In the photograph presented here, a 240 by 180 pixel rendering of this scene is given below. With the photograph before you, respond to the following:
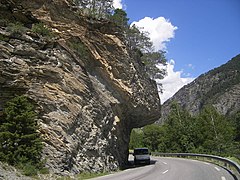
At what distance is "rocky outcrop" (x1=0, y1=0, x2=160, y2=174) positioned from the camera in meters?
18.9

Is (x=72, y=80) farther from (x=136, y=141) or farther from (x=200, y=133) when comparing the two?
(x=136, y=141)

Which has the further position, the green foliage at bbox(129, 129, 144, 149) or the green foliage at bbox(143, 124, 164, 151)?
the green foliage at bbox(129, 129, 144, 149)

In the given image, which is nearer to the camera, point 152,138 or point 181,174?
point 181,174

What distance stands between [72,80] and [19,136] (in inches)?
273

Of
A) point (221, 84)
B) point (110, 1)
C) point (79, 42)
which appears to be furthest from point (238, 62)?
point (79, 42)

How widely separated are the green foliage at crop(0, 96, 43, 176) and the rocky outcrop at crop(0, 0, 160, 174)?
142 centimetres

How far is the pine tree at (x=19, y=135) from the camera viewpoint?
15.9m

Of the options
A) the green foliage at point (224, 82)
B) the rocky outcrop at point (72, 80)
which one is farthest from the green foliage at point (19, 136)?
the green foliage at point (224, 82)

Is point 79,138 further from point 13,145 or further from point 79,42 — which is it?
point 79,42

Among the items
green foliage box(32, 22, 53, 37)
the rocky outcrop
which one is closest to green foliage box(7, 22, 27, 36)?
the rocky outcrop

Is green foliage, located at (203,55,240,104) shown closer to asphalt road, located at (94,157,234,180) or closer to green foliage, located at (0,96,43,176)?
asphalt road, located at (94,157,234,180)

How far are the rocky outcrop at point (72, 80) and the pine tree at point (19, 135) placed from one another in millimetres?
1436

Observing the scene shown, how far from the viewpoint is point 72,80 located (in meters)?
21.9

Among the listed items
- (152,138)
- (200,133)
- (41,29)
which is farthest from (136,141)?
(41,29)
